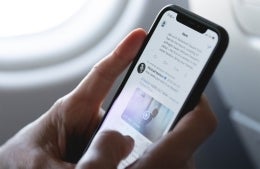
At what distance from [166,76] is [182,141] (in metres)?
0.09

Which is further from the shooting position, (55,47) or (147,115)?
(55,47)

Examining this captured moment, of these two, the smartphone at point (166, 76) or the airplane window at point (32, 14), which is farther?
the airplane window at point (32, 14)

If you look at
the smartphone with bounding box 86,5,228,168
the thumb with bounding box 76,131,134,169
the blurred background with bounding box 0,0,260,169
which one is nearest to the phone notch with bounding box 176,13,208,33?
the smartphone with bounding box 86,5,228,168

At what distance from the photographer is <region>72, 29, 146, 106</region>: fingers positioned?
1.95ft

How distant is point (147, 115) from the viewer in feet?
1.89

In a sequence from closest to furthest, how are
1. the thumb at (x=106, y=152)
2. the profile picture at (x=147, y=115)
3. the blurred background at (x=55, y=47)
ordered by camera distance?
the thumb at (x=106, y=152) < the profile picture at (x=147, y=115) < the blurred background at (x=55, y=47)

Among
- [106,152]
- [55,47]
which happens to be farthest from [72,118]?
[55,47]

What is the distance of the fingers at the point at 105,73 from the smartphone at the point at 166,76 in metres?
0.01

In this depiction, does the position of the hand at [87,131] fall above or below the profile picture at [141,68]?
below

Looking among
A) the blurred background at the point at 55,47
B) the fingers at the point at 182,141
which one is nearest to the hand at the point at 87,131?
the fingers at the point at 182,141

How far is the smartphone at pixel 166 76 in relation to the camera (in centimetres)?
53

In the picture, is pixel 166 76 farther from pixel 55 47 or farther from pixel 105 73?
pixel 55 47

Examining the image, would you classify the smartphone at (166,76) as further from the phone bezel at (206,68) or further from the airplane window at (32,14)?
the airplane window at (32,14)

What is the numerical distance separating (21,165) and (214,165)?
1.95 ft
